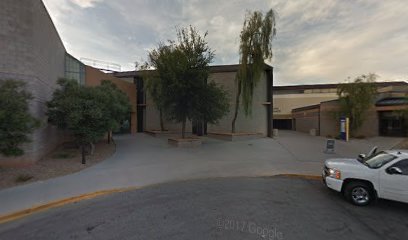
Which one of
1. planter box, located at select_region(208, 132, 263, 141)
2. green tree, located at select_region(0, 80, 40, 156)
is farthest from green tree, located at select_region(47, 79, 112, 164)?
planter box, located at select_region(208, 132, 263, 141)

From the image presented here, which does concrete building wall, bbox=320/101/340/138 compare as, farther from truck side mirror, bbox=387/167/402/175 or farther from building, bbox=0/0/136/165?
building, bbox=0/0/136/165

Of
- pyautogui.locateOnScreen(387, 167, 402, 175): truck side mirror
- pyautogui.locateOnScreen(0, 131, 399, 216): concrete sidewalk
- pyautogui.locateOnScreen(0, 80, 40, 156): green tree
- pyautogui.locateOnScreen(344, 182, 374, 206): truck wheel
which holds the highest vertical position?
pyautogui.locateOnScreen(0, 80, 40, 156): green tree

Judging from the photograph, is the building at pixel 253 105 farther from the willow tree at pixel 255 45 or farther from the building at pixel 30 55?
the building at pixel 30 55

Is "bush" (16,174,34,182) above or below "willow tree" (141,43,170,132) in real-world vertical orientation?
below

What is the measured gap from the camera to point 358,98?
21.0 meters

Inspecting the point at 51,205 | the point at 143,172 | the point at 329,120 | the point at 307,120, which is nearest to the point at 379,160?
the point at 143,172

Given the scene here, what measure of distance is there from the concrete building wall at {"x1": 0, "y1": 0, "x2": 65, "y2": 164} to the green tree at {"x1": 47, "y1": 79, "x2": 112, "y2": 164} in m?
0.77

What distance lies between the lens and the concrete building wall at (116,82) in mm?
19172

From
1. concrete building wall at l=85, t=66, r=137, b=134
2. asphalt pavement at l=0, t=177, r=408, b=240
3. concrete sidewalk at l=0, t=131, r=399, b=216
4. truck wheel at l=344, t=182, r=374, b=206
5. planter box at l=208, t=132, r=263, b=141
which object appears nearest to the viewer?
asphalt pavement at l=0, t=177, r=408, b=240

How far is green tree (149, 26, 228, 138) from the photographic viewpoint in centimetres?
1351

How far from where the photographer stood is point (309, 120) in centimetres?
2934

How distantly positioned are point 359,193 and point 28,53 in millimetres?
12866

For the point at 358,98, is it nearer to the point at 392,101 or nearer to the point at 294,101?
the point at 392,101

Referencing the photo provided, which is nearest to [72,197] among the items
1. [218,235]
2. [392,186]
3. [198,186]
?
[198,186]
